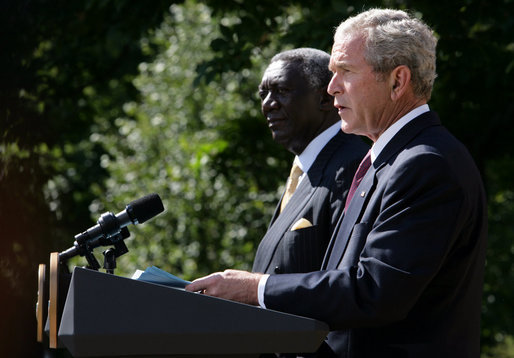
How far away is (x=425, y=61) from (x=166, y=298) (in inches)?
39.6

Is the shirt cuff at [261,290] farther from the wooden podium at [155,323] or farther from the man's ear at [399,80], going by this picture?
the man's ear at [399,80]

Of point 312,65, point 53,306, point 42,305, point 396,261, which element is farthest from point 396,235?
point 312,65

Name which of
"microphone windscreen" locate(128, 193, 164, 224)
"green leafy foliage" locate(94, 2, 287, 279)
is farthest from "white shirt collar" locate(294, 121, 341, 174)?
"green leafy foliage" locate(94, 2, 287, 279)

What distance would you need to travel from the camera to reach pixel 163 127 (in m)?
9.38

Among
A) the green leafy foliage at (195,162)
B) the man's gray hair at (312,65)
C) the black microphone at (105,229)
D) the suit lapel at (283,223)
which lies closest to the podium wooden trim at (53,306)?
the black microphone at (105,229)

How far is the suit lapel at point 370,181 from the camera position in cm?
230

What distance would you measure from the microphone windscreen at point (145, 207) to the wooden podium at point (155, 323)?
70 centimetres

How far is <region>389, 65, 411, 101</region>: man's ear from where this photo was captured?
232cm

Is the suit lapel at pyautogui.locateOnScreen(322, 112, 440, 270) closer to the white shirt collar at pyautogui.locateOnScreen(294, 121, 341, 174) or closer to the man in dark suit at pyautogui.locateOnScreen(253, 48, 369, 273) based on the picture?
the man in dark suit at pyautogui.locateOnScreen(253, 48, 369, 273)

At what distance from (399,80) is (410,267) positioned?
0.57 m

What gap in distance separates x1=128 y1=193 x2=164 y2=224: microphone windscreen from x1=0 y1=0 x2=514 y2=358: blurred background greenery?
9.20ft

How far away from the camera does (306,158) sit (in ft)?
11.5

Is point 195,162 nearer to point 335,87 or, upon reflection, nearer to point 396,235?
point 335,87

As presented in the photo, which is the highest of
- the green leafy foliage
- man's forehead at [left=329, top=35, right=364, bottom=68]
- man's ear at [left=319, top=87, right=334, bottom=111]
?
man's forehead at [left=329, top=35, right=364, bottom=68]
